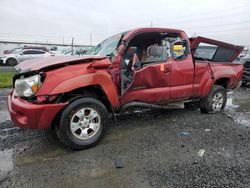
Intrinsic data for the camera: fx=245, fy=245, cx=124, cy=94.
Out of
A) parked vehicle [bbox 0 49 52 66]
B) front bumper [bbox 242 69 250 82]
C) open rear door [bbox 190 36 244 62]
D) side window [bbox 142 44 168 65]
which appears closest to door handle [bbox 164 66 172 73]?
side window [bbox 142 44 168 65]

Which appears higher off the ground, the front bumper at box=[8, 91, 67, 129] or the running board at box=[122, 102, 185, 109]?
the front bumper at box=[8, 91, 67, 129]

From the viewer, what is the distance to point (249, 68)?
32.8 ft

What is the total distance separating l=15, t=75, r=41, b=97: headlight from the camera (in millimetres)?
3473

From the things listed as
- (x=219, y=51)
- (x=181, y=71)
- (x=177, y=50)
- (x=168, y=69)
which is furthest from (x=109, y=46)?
(x=219, y=51)

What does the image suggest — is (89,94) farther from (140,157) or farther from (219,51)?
(219,51)

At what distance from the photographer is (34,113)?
11.2ft

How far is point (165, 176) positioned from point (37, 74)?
2.24 metres

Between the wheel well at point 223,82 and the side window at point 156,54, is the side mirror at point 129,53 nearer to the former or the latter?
the side window at point 156,54

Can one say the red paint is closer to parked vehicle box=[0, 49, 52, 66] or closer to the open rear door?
the open rear door

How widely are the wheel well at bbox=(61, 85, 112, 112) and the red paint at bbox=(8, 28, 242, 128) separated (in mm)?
118

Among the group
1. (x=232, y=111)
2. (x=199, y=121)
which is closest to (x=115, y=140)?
(x=199, y=121)

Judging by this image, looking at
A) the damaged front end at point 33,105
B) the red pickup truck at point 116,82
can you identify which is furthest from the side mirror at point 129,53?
the damaged front end at point 33,105

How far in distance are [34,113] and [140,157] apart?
165cm

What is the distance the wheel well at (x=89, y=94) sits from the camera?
3783mm
